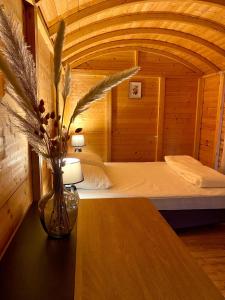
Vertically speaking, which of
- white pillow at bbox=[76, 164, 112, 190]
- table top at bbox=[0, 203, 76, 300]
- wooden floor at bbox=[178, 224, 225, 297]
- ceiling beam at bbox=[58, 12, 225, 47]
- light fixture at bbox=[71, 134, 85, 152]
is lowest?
wooden floor at bbox=[178, 224, 225, 297]

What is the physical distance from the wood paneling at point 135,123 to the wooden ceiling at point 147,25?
769 mm

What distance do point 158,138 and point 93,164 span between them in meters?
2.29

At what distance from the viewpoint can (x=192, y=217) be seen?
8.56ft

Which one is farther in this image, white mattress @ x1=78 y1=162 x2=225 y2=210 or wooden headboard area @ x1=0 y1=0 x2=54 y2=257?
white mattress @ x1=78 y1=162 x2=225 y2=210

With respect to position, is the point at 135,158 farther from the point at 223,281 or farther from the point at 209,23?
the point at 223,281

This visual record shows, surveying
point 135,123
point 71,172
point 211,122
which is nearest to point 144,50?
point 135,123

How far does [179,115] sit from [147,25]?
2.08 metres

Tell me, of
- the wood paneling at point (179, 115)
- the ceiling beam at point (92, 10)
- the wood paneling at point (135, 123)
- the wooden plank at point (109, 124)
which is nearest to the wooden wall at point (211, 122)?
the wood paneling at point (179, 115)

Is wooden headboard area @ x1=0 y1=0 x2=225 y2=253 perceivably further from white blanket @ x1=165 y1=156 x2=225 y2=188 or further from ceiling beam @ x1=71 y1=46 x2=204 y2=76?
white blanket @ x1=165 y1=156 x2=225 y2=188

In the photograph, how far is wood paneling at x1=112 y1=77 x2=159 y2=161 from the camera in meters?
4.72

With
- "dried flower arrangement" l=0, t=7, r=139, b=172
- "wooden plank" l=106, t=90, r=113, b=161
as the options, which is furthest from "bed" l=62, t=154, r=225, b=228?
"wooden plank" l=106, t=90, r=113, b=161

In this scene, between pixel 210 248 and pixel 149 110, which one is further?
pixel 149 110

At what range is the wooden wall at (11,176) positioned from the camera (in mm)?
1048

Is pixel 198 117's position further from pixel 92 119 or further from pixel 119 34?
pixel 119 34
